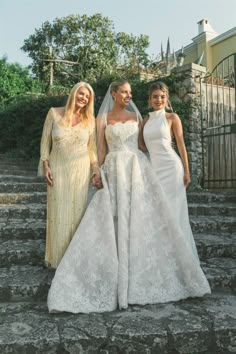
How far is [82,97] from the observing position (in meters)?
3.00

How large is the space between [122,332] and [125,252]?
1.87ft

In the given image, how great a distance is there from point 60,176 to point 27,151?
6.91 metres

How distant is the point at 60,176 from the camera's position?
2.98 metres

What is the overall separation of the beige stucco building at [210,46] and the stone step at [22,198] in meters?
11.1

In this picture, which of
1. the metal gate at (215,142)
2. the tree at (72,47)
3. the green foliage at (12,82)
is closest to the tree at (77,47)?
the tree at (72,47)

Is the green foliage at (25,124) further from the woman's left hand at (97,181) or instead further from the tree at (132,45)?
the tree at (132,45)

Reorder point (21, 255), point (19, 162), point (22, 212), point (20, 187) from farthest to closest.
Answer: point (19, 162)
point (20, 187)
point (22, 212)
point (21, 255)

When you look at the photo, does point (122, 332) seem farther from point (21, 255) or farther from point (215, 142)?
point (215, 142)

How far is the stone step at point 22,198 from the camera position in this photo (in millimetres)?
4582

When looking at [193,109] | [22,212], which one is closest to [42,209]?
[22,212]

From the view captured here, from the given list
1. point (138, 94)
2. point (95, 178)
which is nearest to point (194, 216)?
point (95, 178)

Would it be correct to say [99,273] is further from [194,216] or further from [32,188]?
[32,188]

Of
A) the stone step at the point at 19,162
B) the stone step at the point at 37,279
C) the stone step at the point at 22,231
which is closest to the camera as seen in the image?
the stone step at the point at 37,279

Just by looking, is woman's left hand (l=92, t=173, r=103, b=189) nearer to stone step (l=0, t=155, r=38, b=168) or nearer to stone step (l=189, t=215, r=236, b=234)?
stone step (l=189, t=215, r=236, b=234)
